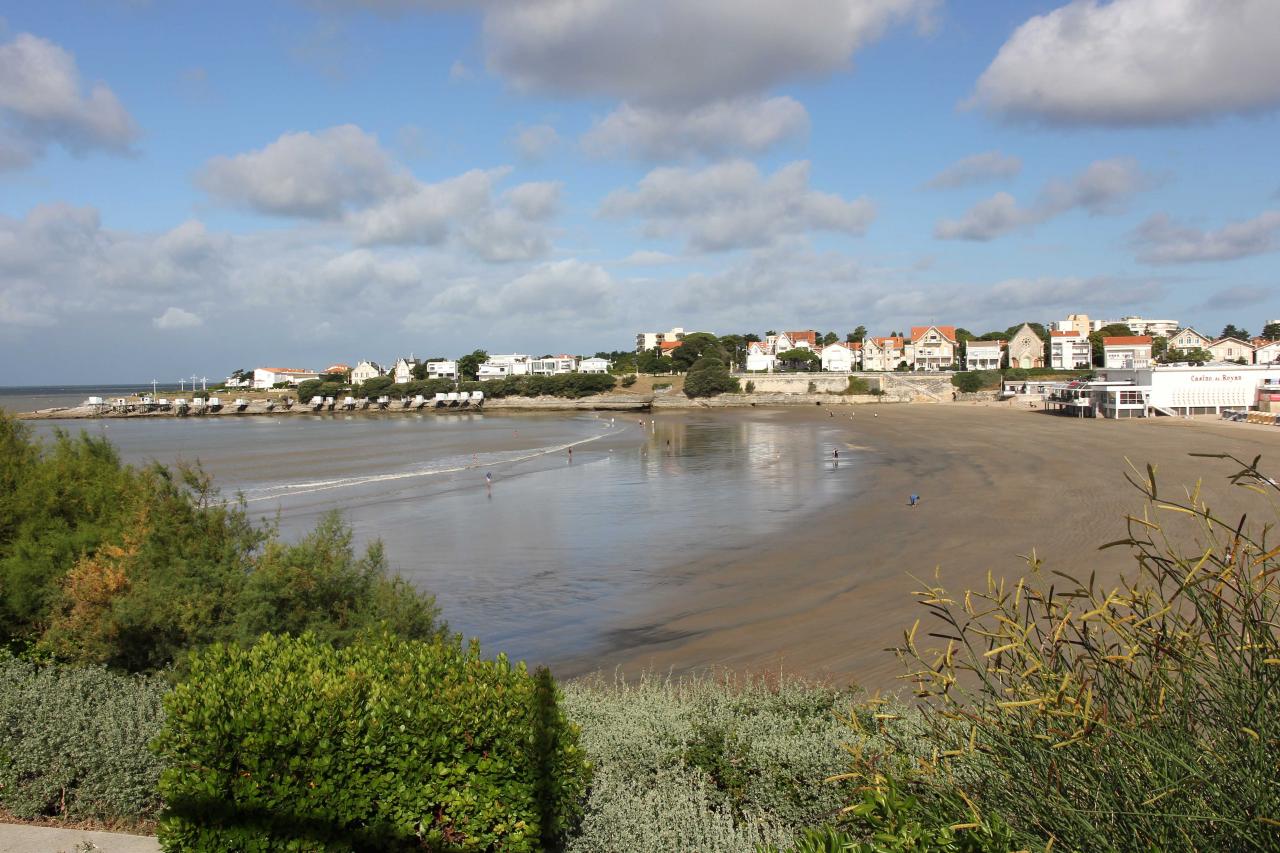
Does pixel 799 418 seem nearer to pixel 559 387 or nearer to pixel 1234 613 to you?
pixel 559 387

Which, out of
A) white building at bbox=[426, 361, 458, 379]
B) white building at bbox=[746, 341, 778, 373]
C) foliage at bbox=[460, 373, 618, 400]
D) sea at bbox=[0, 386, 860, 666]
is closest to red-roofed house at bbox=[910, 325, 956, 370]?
white building at bbox=[746, 341, 778, 373]

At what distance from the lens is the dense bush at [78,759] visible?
7.52m

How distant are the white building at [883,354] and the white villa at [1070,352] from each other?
25065 millimetres

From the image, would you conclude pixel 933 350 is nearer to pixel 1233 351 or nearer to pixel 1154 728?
pixel 1233 351

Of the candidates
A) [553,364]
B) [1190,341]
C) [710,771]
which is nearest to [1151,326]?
[1190,341]

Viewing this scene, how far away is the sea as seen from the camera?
65.2 ft

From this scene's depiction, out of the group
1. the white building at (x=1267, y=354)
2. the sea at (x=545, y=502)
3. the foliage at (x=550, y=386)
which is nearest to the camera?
the sea at (x=545, y=502)

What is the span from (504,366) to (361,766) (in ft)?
551

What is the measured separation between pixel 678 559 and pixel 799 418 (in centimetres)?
5957

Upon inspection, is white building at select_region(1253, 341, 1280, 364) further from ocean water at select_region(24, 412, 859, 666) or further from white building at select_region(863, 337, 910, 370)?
ocean water at select_region(24, 412, 859, 666)

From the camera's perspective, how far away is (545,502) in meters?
34.8

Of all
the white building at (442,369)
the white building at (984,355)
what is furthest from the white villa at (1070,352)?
the white building at (442,369)

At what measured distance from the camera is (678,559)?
2380 centimetres

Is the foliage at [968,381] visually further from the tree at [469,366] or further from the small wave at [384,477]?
the tree at [469,366]
